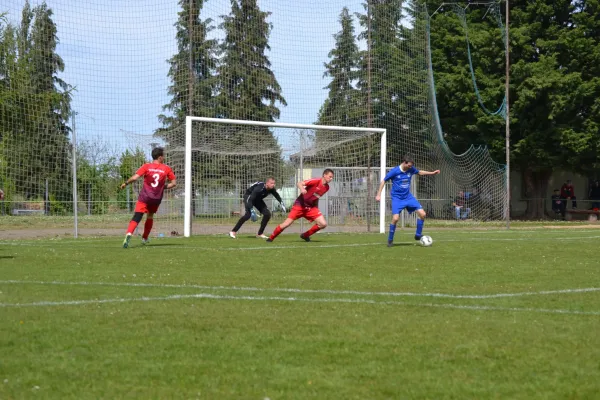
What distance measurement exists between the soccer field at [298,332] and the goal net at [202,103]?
1202 cm

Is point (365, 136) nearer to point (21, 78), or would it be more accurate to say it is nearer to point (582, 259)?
point (21, 78)

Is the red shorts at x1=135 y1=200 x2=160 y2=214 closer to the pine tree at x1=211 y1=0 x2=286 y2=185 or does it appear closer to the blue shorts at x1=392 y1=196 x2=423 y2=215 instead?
the blue shorts at x1=392 y1=196 x2=423 y2=215

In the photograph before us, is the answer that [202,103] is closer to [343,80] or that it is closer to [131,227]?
[343,80]

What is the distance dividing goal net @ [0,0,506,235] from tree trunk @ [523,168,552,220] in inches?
595

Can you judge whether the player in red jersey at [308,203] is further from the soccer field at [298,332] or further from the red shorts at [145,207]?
the soccer field at [298,332]

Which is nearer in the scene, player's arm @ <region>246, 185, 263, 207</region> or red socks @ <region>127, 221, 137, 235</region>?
red socks @ <region>127, 221, 137, 235</region>

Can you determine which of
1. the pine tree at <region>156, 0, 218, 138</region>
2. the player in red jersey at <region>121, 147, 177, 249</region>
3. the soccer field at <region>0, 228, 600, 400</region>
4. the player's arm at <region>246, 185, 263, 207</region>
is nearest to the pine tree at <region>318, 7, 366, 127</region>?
the pine tree at <region>156, 0, 218, 138</region>

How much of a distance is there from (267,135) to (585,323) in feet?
63.3

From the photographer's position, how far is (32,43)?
23.2m

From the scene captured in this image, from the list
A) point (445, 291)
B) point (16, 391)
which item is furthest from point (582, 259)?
point (16, 391)

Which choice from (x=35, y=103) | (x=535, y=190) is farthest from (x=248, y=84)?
(x=535, y=190)

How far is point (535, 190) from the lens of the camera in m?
45.5

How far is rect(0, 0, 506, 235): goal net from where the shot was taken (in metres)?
23.0

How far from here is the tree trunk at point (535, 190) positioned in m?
43.6
